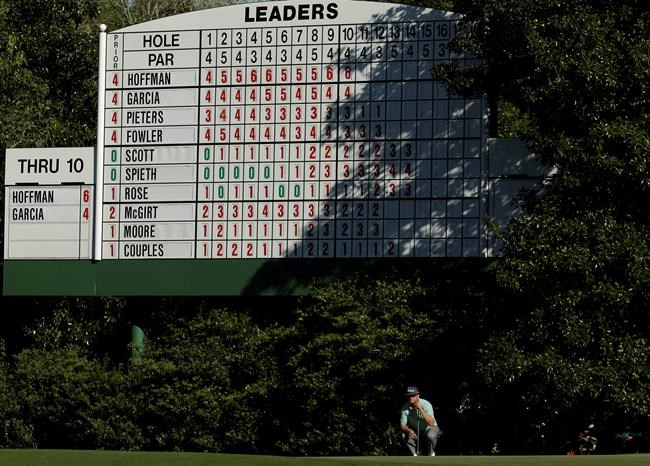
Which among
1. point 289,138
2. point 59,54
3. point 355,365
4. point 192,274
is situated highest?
point 59,54

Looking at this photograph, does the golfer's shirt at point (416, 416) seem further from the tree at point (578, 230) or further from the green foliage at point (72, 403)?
the green foliage at point (72, 403)

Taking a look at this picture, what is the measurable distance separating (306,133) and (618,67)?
5831mm

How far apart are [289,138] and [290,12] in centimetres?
226

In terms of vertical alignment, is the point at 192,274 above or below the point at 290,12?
below

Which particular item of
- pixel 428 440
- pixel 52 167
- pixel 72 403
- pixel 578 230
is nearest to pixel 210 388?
pixel 72 403

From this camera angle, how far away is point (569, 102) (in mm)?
23516

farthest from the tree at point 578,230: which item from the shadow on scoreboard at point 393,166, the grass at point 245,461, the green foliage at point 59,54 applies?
the green foliage at point 59,54

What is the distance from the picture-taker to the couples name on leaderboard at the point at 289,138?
25.8 metres

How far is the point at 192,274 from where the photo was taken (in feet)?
87.3

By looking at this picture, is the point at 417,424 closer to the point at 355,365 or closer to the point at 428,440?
the point at 428,440

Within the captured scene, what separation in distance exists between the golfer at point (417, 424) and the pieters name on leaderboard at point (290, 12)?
291 inches

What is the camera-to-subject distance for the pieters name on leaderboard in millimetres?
26453

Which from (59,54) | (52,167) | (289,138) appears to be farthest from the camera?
(59,54)

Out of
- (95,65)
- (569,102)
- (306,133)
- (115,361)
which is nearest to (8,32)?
(95,65)
